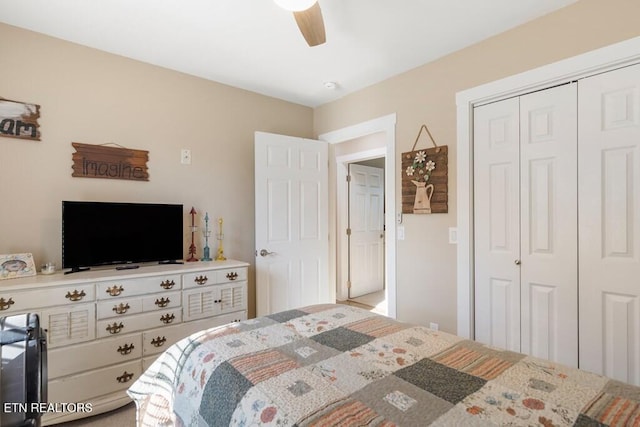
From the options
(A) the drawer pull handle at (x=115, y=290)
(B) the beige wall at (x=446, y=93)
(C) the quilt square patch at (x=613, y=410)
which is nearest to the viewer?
(C) the quilt square patch at (x=613, y=410)

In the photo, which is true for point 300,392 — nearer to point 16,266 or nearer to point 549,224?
point 549,224

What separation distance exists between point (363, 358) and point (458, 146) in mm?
1894

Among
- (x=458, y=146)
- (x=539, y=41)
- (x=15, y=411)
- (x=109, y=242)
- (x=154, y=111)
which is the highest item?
(x=539, y=41)

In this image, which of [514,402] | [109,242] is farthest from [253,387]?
[109,242]

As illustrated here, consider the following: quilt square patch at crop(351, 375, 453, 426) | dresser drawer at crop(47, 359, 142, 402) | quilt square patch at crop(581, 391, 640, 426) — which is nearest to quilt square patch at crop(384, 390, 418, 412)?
quilt square patch at crop(351, 375, 453, 426)

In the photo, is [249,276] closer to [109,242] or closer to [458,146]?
[109,242]

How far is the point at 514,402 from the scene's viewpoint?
920mm

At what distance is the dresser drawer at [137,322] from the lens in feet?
6.86

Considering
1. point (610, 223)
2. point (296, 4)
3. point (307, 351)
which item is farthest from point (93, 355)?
point (610, 223)

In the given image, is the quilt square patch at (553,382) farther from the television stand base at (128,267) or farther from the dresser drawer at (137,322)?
the television stand base at (128,267)

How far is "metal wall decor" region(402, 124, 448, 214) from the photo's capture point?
2596 millimetres

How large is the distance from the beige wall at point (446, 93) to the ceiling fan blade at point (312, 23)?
50.7 inches

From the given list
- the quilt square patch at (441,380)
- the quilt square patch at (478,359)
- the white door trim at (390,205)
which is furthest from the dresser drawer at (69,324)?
the white door trim at (390,205)

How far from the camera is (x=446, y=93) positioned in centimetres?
257
